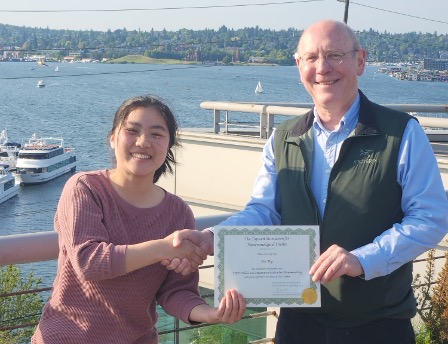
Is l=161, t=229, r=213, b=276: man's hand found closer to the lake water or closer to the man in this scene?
the man

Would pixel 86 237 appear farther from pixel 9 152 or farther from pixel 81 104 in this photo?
pixel 81 104

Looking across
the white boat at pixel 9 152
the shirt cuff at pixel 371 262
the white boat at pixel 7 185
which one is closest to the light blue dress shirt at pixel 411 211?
the shirt cuff at pixel 371 262

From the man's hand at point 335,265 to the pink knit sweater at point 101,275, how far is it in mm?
475

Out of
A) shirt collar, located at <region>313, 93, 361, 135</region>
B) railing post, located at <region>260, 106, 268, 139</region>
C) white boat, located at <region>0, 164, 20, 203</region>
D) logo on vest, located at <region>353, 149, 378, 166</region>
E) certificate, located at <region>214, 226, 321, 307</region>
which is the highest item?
shirt collar, located at <region>313, 93, 361, 135</region>

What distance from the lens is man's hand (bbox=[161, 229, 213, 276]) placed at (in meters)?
2.89

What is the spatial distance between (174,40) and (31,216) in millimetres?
71427

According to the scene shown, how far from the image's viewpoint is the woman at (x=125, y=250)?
9.31 feet

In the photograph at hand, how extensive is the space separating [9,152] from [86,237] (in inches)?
2786

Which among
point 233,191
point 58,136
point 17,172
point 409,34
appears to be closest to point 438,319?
point 233,191

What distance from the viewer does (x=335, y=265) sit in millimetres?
2832

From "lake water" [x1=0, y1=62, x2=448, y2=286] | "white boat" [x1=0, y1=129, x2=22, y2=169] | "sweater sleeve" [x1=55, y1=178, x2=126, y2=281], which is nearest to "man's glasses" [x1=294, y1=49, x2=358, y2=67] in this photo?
"sweater sleeve" [x1=55, y1=178, x2=126, y2=281]

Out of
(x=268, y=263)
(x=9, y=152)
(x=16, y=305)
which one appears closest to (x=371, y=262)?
(x=268, y=263)

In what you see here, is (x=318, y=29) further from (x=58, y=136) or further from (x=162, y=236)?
(x=58, y=136)

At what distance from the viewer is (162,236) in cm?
302
